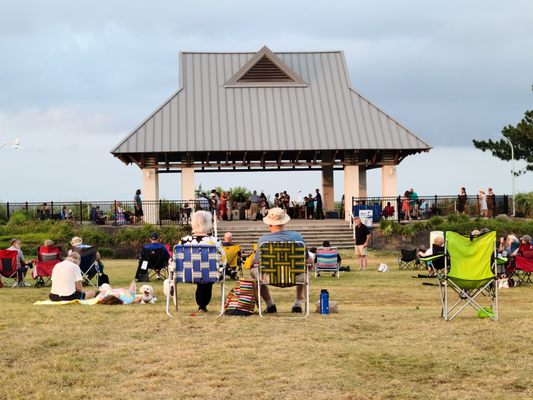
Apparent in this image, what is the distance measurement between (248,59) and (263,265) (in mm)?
31867

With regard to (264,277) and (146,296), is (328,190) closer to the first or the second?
(146,296)

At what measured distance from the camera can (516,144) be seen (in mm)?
48344

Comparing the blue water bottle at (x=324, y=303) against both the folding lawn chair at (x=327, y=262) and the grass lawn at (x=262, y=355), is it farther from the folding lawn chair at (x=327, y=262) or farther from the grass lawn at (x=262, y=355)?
the folding lawn chair at (x=327, y=262)

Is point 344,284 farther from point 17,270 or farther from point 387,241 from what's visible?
point 387,241

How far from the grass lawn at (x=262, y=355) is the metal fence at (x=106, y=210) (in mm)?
23447

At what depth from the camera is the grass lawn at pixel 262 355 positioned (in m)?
7.46

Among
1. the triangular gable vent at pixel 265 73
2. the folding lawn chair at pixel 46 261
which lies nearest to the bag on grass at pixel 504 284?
the folding lawn chair at pixel 46 261

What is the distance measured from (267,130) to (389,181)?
5.72 meters

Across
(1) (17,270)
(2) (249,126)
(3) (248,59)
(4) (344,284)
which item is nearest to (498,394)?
(4) (344,284)

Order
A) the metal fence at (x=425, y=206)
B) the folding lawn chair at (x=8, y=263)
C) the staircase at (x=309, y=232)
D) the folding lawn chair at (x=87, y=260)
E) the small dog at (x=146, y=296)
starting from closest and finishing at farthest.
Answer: the small dog at (x=146, y=296) → the folding lawn chair at (x=87, y=260) → the folding lawn chair at (x=8, y=263) → the staircase at (x=309, y=232) → the metal fence at (x=425, y=206)

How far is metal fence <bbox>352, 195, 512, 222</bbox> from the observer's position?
116 feet

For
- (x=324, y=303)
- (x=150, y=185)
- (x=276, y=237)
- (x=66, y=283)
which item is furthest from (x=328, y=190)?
(x=276, y=237)

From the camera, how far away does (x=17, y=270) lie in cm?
1875

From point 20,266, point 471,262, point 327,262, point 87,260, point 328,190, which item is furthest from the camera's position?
point 328,190
